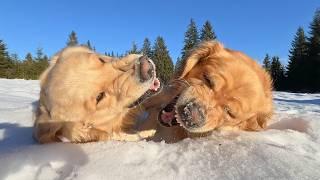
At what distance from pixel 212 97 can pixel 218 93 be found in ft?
0.41

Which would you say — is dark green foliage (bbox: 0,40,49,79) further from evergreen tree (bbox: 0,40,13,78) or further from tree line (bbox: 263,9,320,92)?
tree line (bbox: 263,9,320,92)

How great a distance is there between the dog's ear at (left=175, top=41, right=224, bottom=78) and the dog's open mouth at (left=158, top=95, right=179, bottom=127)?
746 millimetres

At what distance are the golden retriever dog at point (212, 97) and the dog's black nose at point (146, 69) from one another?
1.50 ft

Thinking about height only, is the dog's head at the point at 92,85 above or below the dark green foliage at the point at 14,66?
below

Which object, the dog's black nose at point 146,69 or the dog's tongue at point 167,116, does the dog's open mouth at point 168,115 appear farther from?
the dog's black nose at point 146,69

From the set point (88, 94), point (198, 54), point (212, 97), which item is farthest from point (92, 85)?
point (198, 54)

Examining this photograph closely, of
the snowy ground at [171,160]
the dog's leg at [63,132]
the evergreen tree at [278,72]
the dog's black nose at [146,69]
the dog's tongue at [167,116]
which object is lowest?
the snowy ground at [171,160]

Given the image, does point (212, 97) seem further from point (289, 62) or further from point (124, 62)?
point (289, 62)

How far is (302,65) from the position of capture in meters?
53.3

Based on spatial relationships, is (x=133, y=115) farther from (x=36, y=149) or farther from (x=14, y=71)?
(x=14, y=71)

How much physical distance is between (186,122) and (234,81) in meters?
1.07

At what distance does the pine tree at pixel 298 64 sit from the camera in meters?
51.9

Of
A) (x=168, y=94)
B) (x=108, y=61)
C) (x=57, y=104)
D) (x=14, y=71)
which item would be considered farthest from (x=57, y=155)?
(x=14, y=71)

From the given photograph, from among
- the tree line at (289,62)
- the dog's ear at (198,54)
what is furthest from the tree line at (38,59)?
the dog's ear at (198,54)
